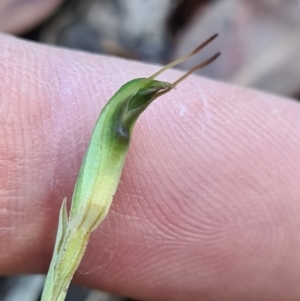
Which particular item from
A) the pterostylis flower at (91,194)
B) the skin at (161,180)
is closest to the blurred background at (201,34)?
the skin at (161,180)

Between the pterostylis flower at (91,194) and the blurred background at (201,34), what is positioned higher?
the pterostylis flower at (91,194)

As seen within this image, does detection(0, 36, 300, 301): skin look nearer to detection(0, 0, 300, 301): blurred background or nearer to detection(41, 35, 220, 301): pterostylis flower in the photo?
detection(41, 35, 220, 301): pterostylis flower

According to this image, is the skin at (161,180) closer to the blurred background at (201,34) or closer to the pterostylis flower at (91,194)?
the pterostylis flower at (91,194)

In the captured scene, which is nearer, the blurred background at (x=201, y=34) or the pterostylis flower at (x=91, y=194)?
the pterostylis flower at (x=91, y=194)

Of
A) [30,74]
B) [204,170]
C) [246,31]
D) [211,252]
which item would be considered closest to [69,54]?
[30,74]

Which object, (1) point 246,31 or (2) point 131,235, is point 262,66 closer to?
(1) point 246,31

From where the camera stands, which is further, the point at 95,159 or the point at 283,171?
the point at 283,171
